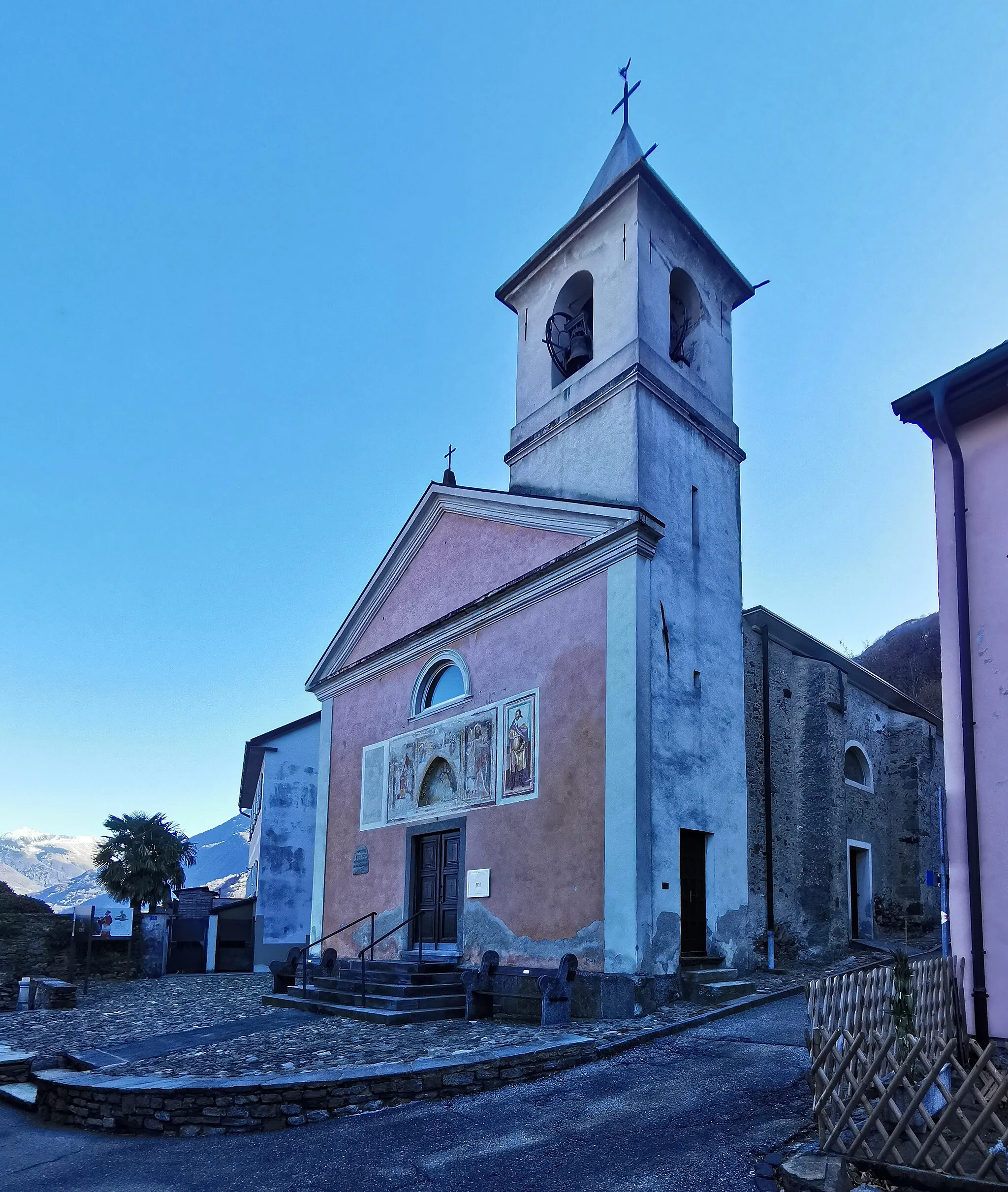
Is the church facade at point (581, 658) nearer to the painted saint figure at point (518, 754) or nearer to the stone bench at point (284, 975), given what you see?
the painted saint figure at point (518, 754)

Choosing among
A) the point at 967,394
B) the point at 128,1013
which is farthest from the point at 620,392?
the point at 128,1013

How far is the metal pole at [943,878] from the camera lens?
42.8 feet

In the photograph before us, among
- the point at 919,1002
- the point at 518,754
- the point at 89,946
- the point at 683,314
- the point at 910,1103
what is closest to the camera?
the point at 910,1103

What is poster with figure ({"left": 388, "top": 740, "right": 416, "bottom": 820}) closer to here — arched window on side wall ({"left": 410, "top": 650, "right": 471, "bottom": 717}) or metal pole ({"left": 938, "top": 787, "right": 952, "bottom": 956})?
arched window on side wall ({"left": 410, "top": 650, "right": 471, "bottom": 717})

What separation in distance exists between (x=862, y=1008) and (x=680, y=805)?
5.06 meters

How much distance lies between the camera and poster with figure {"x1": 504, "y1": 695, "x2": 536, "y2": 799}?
13.9m

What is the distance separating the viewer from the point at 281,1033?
11453 millimetres

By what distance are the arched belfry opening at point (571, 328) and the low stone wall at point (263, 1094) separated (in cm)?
1110

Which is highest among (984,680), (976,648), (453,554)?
(453,554)

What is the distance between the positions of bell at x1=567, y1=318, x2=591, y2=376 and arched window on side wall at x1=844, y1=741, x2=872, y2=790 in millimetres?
9447

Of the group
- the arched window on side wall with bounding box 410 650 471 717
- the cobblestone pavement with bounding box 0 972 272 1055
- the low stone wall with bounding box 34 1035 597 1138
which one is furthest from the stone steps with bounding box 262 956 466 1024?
the arched window on side wall with bounding box 410 650 471 717

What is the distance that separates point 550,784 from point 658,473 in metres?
4.87

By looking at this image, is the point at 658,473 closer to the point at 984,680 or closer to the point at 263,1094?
the point at 984,680

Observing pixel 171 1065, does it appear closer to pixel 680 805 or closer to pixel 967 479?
pixel 680 805
